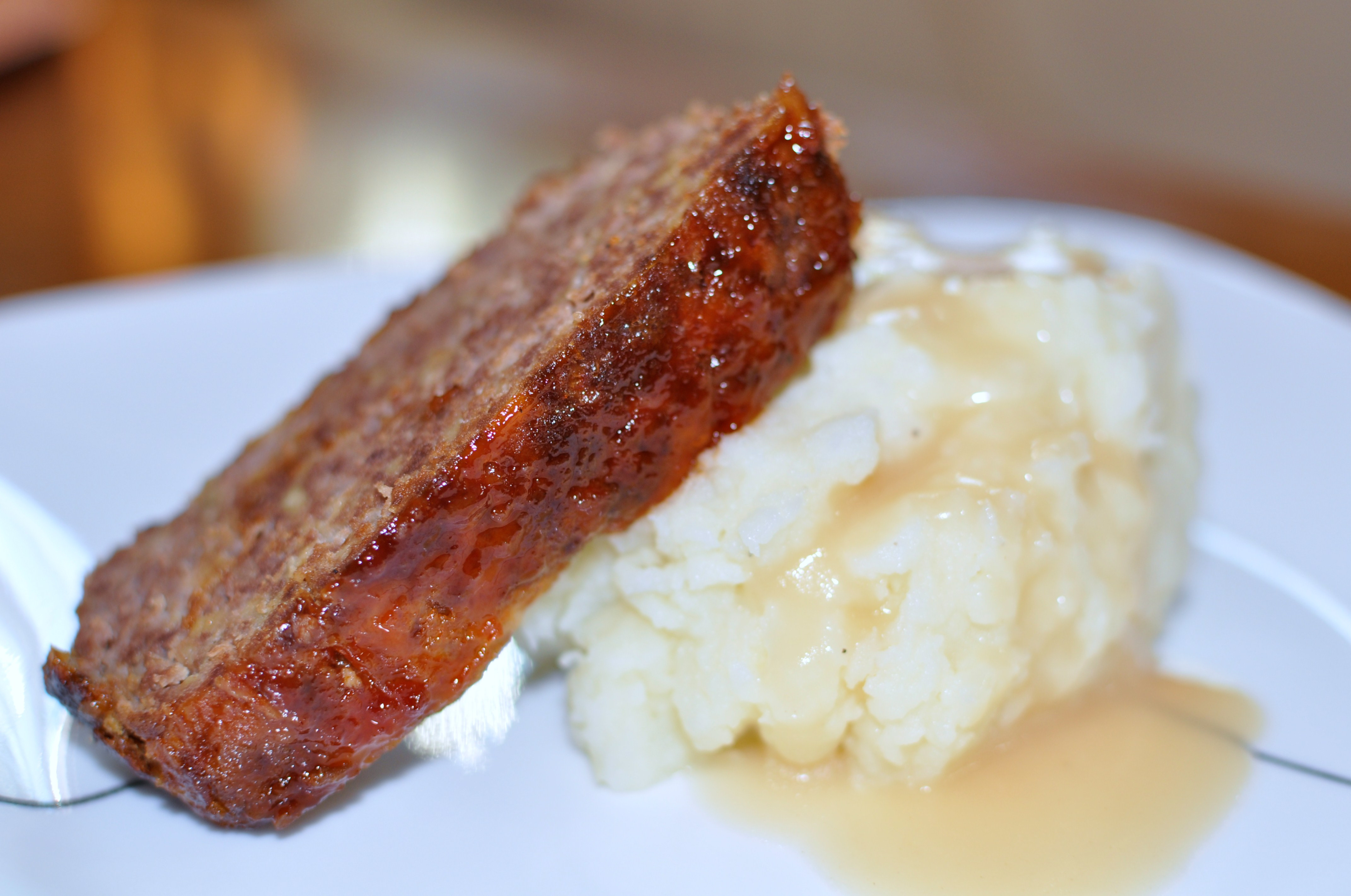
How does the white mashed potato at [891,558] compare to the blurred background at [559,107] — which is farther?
the blurred background at [559,107]

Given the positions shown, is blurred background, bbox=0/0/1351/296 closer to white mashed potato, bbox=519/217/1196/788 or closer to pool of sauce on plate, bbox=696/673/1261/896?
white mashed potato, bbox=519/217/1196/788

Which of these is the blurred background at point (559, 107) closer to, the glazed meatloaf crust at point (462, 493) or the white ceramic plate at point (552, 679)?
the white ceramic plate at point (552, 679)

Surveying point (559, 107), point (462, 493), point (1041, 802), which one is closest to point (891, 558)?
point (1041, 802)

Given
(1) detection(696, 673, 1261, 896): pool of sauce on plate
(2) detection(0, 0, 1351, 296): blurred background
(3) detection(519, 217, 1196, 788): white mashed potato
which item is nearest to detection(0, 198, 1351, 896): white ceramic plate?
(1) detection(696, 673, 1261, 896): pool of sauce on plate

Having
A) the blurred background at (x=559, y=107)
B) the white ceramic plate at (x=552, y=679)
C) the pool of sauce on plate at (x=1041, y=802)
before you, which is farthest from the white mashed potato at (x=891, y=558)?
the blurred background at (x=559, y=107)

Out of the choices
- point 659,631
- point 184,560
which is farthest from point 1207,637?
point 184,560

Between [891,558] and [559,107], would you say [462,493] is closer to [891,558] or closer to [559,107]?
[891,558]

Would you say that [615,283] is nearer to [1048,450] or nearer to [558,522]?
[558,522]
